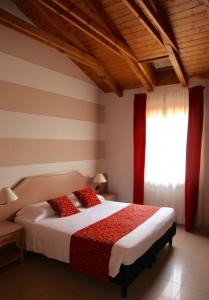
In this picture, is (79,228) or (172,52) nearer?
(79,228)

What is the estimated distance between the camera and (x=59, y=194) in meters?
4.13

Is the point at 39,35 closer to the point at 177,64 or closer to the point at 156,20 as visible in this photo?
the point at 156,20

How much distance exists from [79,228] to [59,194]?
127 cm

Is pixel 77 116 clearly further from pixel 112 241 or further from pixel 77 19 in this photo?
pixel 112 241

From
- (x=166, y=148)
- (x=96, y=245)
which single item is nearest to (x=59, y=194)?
(x=96, y=245)

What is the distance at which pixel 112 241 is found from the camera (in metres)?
2.57

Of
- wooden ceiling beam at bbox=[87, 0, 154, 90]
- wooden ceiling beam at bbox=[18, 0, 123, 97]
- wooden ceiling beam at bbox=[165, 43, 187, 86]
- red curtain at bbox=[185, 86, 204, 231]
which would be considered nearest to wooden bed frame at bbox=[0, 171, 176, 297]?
red curtain at bbox=[185, 86, 204, 231]

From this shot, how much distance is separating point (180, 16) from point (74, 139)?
2.64 m

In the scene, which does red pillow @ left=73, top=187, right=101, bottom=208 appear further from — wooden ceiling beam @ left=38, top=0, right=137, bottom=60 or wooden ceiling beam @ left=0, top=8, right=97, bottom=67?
wooden ceiling beam @ left=38, top=0, right=137, bottom=60

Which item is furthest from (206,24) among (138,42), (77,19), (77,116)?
(77,116)

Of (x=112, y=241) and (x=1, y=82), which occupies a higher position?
(x=1, y=82)

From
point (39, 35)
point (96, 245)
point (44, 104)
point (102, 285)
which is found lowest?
point (102, 285)

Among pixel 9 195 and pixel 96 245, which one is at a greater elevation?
pixel 9 195

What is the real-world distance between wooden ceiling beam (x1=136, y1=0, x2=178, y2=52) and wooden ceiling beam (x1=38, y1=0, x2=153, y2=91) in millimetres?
669
